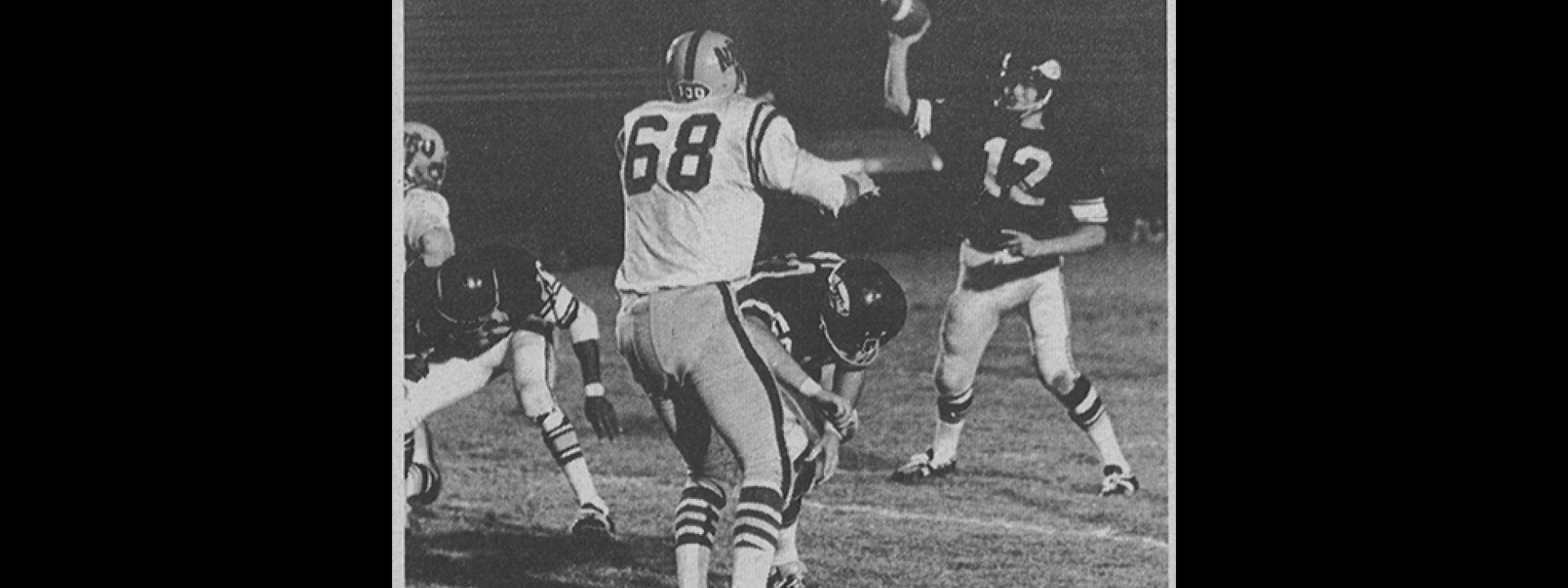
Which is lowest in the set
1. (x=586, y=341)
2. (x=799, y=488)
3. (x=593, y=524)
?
(x=593, y=524)

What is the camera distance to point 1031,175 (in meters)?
3.91

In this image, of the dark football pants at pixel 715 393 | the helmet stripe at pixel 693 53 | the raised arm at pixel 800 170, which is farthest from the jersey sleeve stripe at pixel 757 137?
the dark football pants at pixel 715 393

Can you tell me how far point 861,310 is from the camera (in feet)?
12.9

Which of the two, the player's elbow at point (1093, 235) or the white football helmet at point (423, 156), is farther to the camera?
the white football helmet at point (423, 156)

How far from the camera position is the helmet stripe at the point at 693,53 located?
13.0 ft

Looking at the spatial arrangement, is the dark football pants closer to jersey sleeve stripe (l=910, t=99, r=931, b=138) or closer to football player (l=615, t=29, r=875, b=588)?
football player (l=615, t=29, r=875, b=588)

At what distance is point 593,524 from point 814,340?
0.72 meters

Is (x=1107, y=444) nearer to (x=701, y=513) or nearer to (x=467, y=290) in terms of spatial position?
(x=701, y=513)

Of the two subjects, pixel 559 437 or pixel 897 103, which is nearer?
pixel 897 103

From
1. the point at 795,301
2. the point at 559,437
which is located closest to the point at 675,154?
the point at 795,301

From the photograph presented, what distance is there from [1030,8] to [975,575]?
1.35 m

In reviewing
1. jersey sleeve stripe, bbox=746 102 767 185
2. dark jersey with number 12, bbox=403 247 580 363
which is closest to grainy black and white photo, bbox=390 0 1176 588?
jersey sleeve stripe, bbox=746 102 767 185

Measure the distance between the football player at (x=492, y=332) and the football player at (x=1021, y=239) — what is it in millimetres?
871

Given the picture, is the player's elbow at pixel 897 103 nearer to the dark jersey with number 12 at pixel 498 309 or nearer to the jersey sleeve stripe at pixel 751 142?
the jersey sleeve stripe at pixel 751 142
